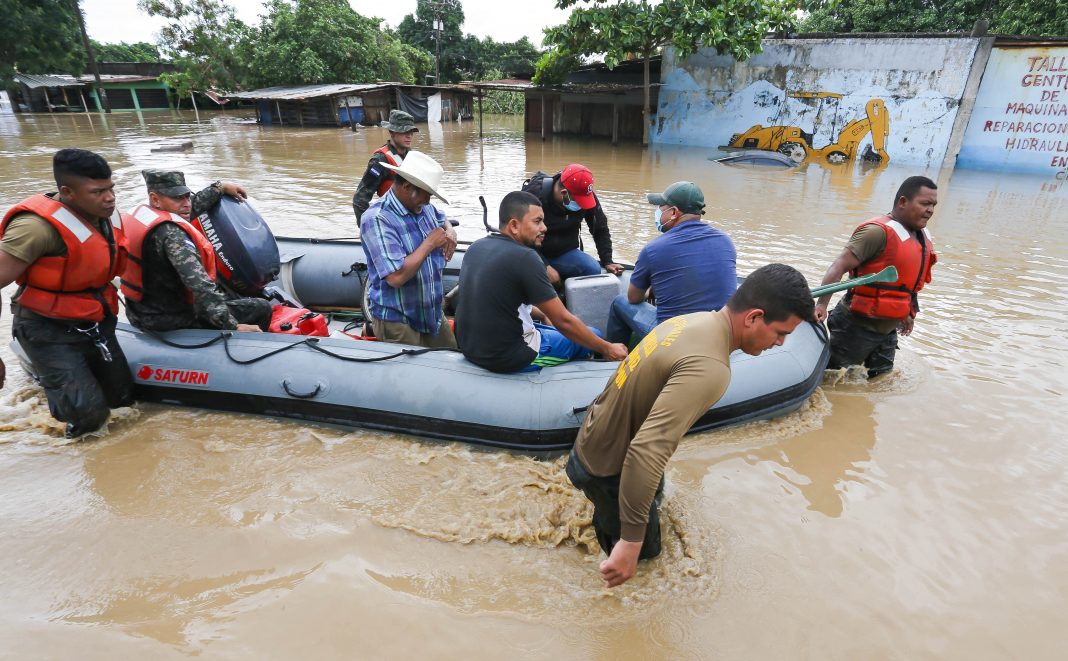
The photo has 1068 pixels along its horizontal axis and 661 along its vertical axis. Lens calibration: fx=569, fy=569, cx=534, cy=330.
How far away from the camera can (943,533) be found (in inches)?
106

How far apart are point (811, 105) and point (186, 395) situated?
17498mm

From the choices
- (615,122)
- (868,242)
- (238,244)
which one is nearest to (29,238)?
(238,244)

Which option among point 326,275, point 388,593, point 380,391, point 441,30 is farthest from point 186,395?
point 441,30

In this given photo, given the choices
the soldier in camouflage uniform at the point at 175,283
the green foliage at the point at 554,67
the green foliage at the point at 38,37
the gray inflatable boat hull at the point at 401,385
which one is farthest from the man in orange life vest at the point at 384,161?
the green foliage at the point at 38,37

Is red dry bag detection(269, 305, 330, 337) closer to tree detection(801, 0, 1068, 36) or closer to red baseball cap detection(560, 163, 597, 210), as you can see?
red baseball cap detection(560, 163, 597, 210)

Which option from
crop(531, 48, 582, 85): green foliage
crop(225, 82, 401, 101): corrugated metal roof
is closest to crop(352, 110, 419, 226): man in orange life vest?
crop(531, 48, 582, 85): green foliage

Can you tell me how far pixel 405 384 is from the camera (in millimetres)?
3184

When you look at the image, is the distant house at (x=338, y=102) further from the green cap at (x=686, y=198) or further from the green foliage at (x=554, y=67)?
the green cap at (x=686, y=198)

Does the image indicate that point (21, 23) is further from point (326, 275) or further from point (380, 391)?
point (380, 391)

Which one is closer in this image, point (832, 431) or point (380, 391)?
point (380, 391)

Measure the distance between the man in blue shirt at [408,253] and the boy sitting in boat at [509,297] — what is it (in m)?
0.51

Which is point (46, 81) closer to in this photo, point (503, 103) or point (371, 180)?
point (503, 103)

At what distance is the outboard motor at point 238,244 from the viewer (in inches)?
150

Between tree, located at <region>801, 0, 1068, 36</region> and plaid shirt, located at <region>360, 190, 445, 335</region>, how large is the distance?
60.2 feet
